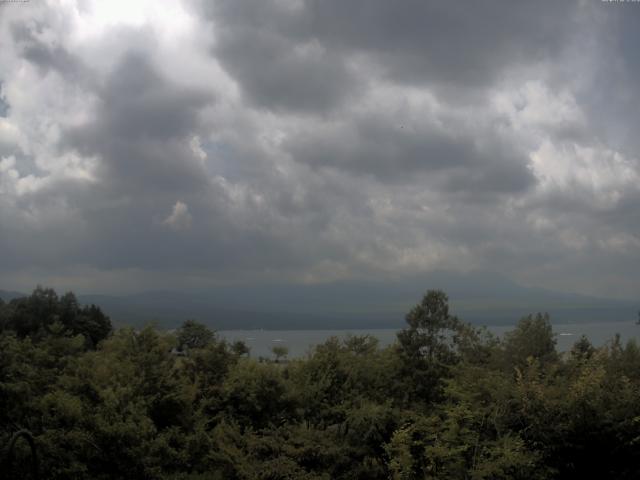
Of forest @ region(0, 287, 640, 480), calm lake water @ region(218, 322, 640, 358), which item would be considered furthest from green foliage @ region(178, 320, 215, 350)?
forest @ region(0, 287, 640, 480)

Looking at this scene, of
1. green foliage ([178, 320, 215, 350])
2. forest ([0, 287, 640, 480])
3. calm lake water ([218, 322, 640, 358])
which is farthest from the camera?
Result: green foliage ([178, 320, 215, 350])

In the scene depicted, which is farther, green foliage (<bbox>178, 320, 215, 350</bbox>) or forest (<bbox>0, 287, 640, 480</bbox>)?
green foliage (<bbox>178, 320, 215, 350</bbox>)

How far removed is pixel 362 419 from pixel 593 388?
729 centimetres

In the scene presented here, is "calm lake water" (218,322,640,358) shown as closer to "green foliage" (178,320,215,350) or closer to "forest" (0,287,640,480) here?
"green foliage" (178,320,215,350)

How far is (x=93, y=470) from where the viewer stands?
1972 centimetres

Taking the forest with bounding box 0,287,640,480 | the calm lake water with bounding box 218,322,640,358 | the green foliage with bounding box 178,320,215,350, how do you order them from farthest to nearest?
the green foliage with bounding box 178,320,215,350 < the calm lake water with bounding box 218,322,640,358 < the forest with bounding box 0,287,640,480

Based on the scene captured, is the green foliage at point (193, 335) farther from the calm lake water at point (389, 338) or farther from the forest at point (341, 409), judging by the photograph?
the forest at point (341, 409)

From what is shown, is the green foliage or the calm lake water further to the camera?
the green foliage

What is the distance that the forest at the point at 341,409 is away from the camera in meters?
18.1

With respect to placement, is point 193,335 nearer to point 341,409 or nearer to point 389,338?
point 341,409

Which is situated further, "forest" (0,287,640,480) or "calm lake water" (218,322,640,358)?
"calm lake water" (218,322,640,358)

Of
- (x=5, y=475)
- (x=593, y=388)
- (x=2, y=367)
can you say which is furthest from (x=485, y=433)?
(x=2, y=367)

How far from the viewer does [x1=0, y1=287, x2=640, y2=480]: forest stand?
18.1 meters

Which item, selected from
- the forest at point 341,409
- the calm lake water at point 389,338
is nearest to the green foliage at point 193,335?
the calm lake water at point 389,338
